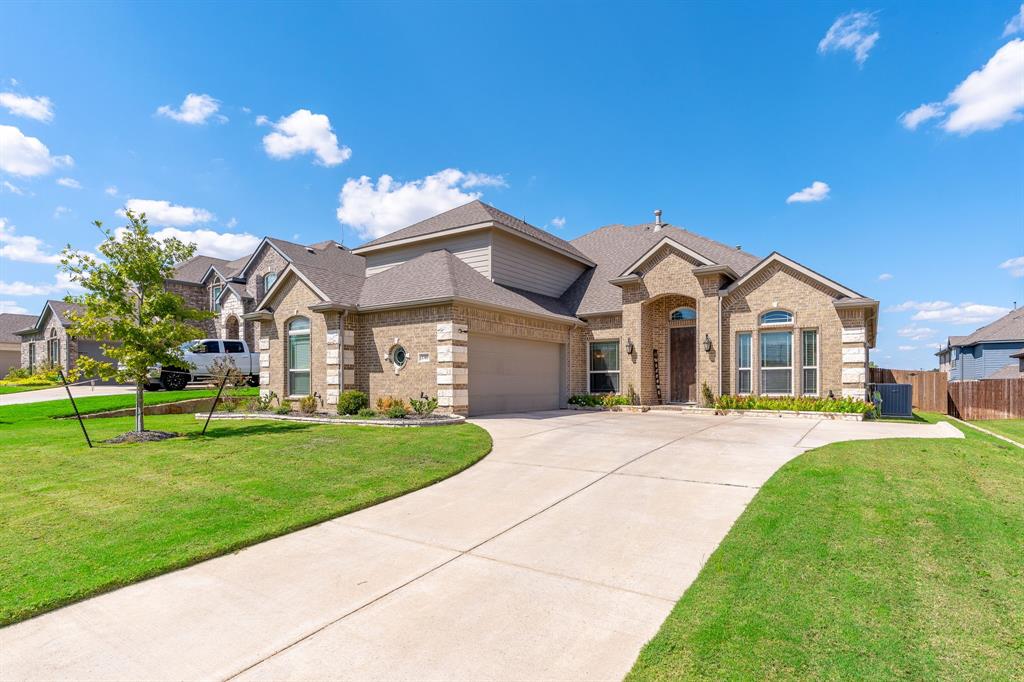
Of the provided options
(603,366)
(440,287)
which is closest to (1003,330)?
(603,366)

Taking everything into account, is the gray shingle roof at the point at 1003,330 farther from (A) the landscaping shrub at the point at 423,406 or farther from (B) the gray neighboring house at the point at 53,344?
(B) the gray neighboring house at the point at 53,344

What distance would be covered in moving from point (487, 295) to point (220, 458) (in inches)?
354

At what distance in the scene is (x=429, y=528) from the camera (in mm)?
5535

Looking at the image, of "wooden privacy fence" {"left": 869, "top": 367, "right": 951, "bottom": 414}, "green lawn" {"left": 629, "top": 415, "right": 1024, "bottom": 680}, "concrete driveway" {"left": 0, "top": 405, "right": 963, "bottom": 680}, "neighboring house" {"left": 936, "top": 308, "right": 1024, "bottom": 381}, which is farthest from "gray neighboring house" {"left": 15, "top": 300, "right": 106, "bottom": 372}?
"neighboring house" {"left": 936, "top": 308, "right": 1024, "bottom": 381}

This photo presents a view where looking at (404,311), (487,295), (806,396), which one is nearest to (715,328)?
(806,396)

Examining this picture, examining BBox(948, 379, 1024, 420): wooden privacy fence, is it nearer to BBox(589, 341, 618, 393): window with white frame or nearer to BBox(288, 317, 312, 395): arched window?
BBox(589, 341, 618, 393): window with white frame

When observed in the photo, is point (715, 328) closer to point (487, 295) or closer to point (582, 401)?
point (582, 401)

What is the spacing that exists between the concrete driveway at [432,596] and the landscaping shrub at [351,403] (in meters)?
8.12

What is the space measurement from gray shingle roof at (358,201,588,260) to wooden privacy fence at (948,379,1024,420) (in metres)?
17.3

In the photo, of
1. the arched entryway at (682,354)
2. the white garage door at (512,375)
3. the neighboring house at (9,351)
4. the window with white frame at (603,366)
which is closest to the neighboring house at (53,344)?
the neighboring house at (9,351)

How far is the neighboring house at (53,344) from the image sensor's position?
31848 millimetres

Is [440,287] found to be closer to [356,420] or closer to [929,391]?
[356,420]

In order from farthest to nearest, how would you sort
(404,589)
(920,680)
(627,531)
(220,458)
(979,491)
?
(220,458)
(979,491)
(627,531)
(404,589)
(920,680)

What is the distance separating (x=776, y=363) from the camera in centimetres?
1617
